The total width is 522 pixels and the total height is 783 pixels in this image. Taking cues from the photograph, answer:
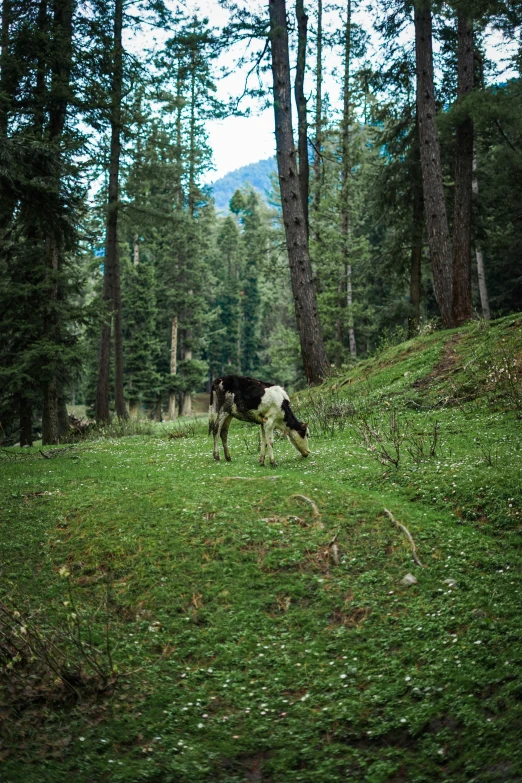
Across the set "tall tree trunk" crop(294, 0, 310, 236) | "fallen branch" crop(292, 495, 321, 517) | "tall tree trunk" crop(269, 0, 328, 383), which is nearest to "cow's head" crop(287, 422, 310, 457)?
"fallen branch" crop(292, 495, 321, 517)

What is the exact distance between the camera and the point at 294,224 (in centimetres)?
2022

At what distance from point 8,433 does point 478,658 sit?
86.4 ft

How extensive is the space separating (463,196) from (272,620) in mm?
15073

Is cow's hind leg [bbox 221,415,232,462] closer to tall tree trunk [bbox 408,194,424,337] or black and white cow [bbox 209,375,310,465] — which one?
→ black and white cow [bbox 209,375,310,465]

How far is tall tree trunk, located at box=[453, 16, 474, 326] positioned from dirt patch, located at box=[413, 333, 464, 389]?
232 centimetres

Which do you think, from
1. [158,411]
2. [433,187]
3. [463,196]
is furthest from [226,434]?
[158,411]

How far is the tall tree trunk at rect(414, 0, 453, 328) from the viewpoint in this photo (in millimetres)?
18250

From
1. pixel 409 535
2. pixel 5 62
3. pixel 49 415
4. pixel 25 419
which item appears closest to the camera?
pixel 409 535

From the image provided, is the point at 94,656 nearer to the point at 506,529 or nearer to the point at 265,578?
the point at 265,578

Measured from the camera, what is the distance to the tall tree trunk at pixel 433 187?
18.2 m

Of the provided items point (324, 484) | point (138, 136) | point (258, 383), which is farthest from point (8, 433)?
point (324, 484)

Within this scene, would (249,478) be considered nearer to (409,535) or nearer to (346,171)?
(409,535)

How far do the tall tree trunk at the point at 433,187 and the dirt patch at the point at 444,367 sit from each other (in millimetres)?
2540

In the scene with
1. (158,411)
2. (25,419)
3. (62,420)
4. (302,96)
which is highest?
(302,96)
